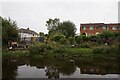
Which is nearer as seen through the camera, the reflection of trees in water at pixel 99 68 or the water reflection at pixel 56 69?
the water reflection at pixel 56 69

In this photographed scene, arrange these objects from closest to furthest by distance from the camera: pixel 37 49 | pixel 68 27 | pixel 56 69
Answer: pixel 56 69 < pixel 37 49 < pixel 68 27

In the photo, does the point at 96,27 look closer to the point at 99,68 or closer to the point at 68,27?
the point at 68,27

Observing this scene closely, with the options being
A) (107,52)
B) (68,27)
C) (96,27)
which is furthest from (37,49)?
(96,27)

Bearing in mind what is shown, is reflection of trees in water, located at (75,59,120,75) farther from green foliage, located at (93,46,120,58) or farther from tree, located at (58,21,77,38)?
tree, located at (58,21,77,38)

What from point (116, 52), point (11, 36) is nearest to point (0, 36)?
point (11, 36)

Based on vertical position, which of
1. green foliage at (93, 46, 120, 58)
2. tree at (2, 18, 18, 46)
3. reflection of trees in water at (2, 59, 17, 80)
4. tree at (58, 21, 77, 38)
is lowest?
reflection of trees in water at (2, 59, 17, 80)

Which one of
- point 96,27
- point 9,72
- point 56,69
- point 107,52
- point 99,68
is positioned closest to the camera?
point 9,72

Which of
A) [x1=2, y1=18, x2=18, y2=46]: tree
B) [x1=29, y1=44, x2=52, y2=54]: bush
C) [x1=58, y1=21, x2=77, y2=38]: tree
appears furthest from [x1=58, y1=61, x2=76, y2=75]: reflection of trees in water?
[x1=58, y1=21, x2=77, y2=38]: tree

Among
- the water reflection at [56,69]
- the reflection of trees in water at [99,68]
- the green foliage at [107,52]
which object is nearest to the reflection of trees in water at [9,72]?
the water reflection at [56,69]

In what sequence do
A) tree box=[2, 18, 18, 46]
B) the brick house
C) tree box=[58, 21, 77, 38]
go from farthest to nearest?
the brick house < tree box=[58, 21, 77, 38] < tree box=[2, 18, 18, 46]

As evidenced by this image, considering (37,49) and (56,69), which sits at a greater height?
(37,49)

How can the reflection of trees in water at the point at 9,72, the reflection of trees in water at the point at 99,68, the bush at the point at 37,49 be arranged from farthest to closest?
the bush at the point at 37,49 → the reflection of trees in water at the point at 99,68 → the reflection of trees in water at the point at 9,72

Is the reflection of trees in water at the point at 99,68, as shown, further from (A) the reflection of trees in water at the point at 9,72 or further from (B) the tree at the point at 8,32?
(B) the tree at the point at 8,32

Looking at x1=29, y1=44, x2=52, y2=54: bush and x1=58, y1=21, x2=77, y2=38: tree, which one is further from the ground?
x1=58, y1=21, x2=77, y2=38: tree
